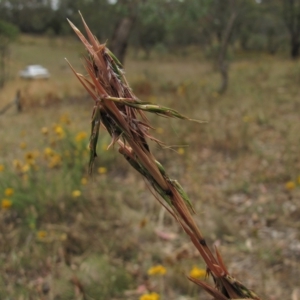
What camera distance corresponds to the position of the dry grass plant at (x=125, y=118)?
0.95 ft

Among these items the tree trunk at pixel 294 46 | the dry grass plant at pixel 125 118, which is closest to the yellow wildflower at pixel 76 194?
the dry grass plant at pixel 125 118

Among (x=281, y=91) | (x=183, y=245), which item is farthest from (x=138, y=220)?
(x=281, y=91)

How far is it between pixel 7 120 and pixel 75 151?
3678 millimetres

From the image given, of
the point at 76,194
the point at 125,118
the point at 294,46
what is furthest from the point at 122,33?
the point at 294,46

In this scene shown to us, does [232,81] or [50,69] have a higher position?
[232,81]

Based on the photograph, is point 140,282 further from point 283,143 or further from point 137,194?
point 283,143

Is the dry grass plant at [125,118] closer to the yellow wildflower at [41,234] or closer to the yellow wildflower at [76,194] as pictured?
the yellow wildflower at [41,234]

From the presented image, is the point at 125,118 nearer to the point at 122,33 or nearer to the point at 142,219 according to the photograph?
the point at 142,219

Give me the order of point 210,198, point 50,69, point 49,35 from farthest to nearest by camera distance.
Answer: point 49,35, point 50,69, point 210,198

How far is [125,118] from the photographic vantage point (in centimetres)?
30

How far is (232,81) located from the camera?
857 cm

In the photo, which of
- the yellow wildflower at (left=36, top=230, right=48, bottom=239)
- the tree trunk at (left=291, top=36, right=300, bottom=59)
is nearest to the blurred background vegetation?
the yellow wildflower at (left=36, top=230, right=48, bottom=239)

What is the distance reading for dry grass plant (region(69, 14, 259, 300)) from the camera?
0.95 feet

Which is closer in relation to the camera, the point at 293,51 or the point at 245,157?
the point at 245,157
